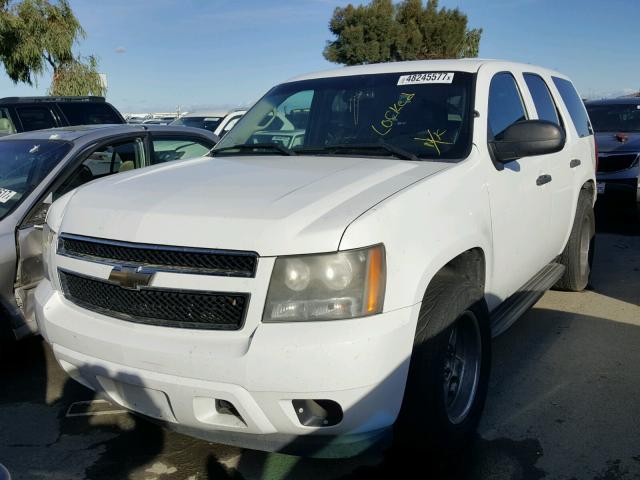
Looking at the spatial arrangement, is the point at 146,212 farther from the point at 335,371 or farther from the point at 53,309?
the point at 335,371

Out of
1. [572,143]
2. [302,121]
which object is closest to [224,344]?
[302,121]

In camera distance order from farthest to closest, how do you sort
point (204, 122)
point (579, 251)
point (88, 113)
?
point (204, 122)
point (88, 113)
point (579, 251)

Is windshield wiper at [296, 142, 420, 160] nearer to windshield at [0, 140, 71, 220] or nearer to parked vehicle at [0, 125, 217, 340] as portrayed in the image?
parked vehicle at [0, 125, 217, 340]

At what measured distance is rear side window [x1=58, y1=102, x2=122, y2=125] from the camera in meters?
10.4

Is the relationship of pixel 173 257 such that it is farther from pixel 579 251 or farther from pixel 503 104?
pixel 579 251

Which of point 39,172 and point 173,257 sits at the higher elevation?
point 39,172

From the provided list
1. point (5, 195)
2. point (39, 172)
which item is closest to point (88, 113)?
point (39, 172)

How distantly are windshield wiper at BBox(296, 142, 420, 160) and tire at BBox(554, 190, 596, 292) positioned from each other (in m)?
2.34

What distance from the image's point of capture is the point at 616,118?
9.95 metres

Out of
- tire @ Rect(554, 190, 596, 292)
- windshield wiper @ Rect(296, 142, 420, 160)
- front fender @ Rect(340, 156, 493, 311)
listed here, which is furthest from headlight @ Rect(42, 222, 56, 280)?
tire @ Rect(554, 190, 596, 292)

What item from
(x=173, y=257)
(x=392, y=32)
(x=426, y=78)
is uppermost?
(x=392, y=32)

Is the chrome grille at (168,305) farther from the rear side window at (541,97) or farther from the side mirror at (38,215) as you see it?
the rear side window at (541,97)

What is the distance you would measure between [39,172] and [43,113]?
21.2ft

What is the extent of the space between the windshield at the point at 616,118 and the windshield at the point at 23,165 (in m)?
8.41
